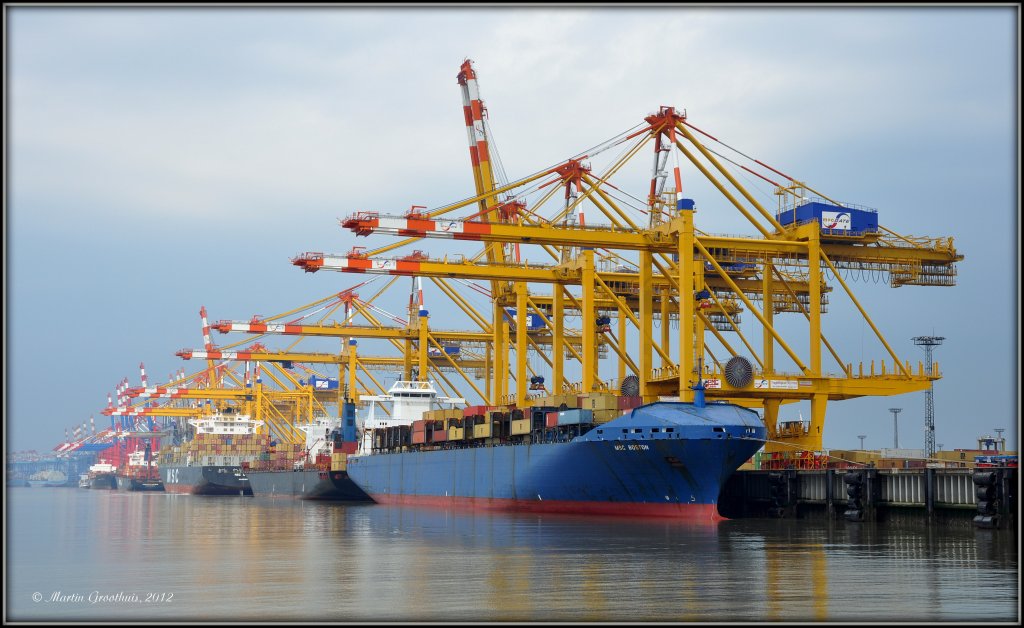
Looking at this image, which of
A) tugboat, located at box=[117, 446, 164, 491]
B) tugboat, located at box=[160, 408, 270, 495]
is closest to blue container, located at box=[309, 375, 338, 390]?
tugboat, located at box=[160, 408, 270, 495]

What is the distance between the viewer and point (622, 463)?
114ft

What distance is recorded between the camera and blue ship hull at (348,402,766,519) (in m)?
32.6

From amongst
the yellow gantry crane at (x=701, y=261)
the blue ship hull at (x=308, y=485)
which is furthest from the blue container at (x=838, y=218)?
the blue ship hull at (x=308, y=485)

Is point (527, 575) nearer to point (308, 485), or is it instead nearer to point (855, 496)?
point (855, 496)

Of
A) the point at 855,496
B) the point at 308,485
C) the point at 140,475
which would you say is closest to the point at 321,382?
the point at 308,485

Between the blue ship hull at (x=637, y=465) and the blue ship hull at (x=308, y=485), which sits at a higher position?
the blue ship hull at (x=637, y=465)

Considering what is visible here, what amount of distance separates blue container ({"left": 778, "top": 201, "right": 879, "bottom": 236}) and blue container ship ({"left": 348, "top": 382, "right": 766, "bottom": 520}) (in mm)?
8564

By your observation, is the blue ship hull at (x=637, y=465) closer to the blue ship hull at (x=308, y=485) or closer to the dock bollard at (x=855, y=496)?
the dock bollard at (x=855, y=496)

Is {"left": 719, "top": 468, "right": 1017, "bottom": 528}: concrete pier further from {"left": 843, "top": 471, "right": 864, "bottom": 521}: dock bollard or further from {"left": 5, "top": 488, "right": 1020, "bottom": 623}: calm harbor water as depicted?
{"left": 5, "top": 488, "right": 1020, "bottom": 623}: calm harbor water

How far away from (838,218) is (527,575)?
25.6 m

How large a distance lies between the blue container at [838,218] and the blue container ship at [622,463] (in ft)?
28.1

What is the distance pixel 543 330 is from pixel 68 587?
4208cm

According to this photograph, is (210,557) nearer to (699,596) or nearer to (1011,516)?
(699,596)

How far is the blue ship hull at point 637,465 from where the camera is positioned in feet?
107
